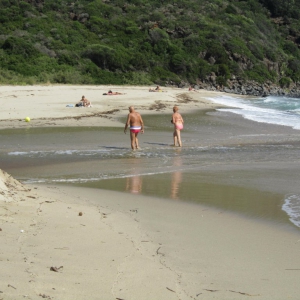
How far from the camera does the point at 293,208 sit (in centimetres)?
763

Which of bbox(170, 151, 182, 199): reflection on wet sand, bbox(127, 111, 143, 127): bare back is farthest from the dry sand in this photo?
bbox(170, 151, 182, 199): reflection on wet sand

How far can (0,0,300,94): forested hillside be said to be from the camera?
50.0 meters

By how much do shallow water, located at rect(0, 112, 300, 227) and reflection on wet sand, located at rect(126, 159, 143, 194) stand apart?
17 mm

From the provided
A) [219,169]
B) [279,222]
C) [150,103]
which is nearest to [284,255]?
[279,222]

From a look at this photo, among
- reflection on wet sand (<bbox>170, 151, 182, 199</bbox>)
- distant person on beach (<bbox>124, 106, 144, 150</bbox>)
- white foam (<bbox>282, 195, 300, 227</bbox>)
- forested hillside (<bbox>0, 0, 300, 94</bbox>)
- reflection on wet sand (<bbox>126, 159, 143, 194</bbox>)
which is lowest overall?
reflection on wet sand (<bbox>126, 159, 143, 194</bbox>)

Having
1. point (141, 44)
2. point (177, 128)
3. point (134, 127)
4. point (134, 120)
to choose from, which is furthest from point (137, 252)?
point (141, 44)

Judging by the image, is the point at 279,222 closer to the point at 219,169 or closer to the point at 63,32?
the point at 219,169

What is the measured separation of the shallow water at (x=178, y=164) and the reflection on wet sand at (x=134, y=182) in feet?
0.05

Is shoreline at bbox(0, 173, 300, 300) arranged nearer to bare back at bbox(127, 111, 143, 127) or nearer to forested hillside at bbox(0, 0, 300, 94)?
bare back at bbox(127, 111, 143, 127)

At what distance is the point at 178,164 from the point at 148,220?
512 cm

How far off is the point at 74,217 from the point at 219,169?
5256mm

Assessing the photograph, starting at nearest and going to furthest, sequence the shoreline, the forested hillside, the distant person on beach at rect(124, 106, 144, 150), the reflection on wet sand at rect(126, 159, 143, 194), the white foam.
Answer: the shoreline
the white foam
the reflection on wet sand at rect(126, 159, 143, 194)
the distant person on beach at rect(124, 106, 144, 150)
the forested hillside

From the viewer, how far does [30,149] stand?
44.6 ft

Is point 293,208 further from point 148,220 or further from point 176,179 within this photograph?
point 176,179
